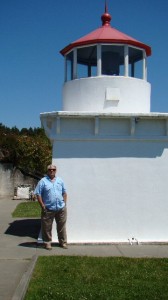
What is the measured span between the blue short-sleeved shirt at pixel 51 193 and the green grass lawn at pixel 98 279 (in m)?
1.21

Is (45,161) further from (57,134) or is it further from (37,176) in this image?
(57,134)

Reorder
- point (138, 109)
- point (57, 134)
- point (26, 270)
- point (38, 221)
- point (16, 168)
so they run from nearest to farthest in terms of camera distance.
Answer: point (26, 270) < point (57, 134) < point (138, 109) < point (38, 221) < point (16, 168)

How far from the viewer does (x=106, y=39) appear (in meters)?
9.74

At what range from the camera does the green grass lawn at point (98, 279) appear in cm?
562

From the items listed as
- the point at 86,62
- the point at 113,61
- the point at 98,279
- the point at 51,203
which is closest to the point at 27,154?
the point at 86,62

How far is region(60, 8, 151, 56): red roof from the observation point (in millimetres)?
9758

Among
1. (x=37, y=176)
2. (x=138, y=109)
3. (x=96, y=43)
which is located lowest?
(x=37, y=176)

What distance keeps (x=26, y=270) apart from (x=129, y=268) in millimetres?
1765

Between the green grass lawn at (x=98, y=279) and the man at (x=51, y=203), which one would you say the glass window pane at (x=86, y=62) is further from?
the green grass lawn at (x=98, y=279)

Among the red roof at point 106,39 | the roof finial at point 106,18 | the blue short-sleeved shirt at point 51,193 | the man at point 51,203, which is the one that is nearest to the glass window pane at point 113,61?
the red roof at point 106,39

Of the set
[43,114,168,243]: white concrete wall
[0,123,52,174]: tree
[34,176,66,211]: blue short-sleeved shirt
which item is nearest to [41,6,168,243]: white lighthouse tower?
[43,114,168,243]: white concrete wall

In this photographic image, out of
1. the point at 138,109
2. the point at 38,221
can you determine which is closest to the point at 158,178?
the point at 138,109

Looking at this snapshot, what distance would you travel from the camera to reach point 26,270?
22.3 ft

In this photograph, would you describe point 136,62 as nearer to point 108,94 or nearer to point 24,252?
point 108,94
